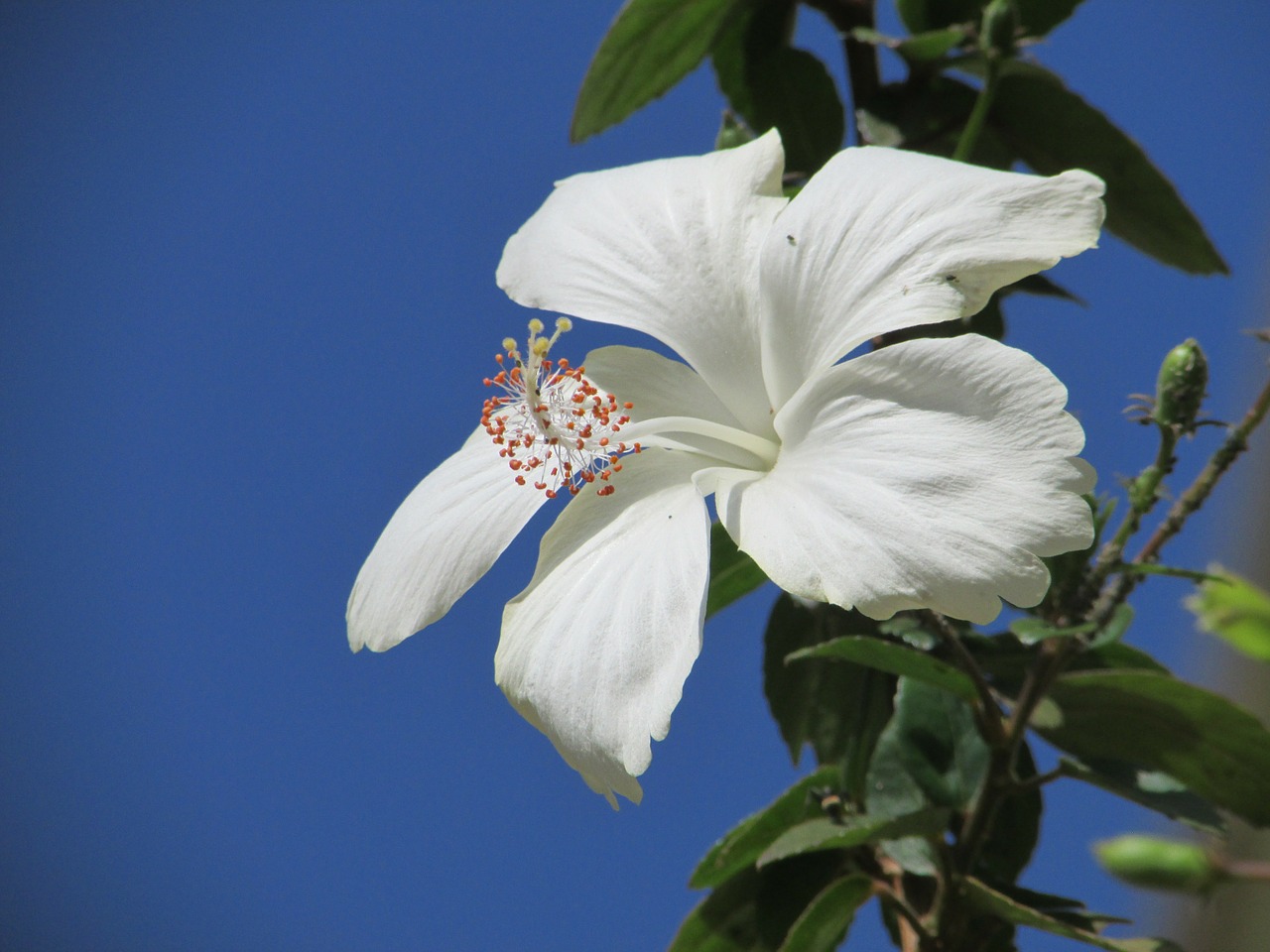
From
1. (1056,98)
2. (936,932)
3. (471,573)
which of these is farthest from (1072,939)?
(1056,98)

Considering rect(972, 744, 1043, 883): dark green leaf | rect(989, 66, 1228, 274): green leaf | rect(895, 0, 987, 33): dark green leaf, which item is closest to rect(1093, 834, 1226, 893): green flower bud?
rect(972, 744, 1043, 883): dark green leaf

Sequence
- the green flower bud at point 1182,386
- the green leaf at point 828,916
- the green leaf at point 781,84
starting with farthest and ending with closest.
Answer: the green leaf at point 781,84
the green leaf at point 828,916
the green flower bud at point 1182,386

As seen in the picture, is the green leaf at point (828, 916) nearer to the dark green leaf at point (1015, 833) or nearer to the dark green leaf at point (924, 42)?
the dark green leaf at point (1015, 833)

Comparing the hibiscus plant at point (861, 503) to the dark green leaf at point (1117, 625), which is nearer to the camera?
the hibiscus plant at point (861, 503)

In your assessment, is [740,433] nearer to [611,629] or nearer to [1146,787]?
[611,629]

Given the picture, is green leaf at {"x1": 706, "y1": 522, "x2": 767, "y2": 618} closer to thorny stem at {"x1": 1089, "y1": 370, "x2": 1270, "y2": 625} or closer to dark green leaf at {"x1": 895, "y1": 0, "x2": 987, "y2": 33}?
thorny stem at {"x1": 1089, "y1": 370, "x2": 1270, "y2": 625}

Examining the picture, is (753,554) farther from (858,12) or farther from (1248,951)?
(1248,951)

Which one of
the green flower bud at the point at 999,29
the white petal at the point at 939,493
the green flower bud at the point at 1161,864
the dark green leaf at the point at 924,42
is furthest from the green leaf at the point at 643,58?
the green flower bud at the point at 1161,864
